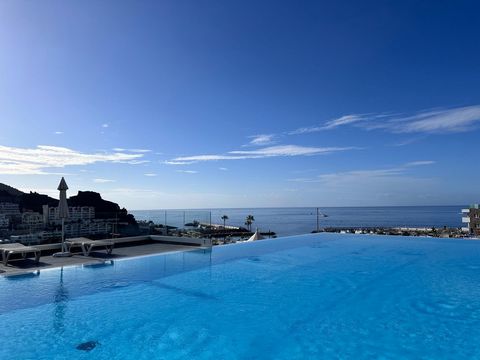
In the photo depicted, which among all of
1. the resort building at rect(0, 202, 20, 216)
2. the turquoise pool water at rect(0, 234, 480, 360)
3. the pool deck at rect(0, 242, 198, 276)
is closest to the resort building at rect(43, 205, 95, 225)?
the resort building at rect(0, 202, 20, 216)

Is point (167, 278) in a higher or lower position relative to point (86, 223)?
lower

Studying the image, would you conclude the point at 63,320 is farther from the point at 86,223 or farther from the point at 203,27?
the point at 203,27

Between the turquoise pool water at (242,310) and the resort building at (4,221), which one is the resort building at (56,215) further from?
the turquoise pool water at (242,310)

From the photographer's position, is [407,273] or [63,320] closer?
[63,320]

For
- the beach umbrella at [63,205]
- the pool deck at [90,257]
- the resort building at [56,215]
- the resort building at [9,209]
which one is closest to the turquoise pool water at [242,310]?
the pool deck at [90,257]

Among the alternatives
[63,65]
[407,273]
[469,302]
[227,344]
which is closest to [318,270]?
[407,273]

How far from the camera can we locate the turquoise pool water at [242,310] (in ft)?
15.5

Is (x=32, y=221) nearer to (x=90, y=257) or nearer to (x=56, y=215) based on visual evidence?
(x=56, y=215)

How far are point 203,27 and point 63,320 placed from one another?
1014 centimetres

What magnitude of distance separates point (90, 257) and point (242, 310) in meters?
5.97

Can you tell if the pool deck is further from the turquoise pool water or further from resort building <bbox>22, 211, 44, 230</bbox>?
resort building <bbox>22, 211, 44, 230</bbox>

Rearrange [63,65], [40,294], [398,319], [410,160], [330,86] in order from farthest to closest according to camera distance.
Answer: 1. [410,160]
2. [330,86]
3. [63,65]
4. [40,294]
5. [398,319]

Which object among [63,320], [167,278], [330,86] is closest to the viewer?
[63,320]

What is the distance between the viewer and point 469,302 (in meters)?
6.93
